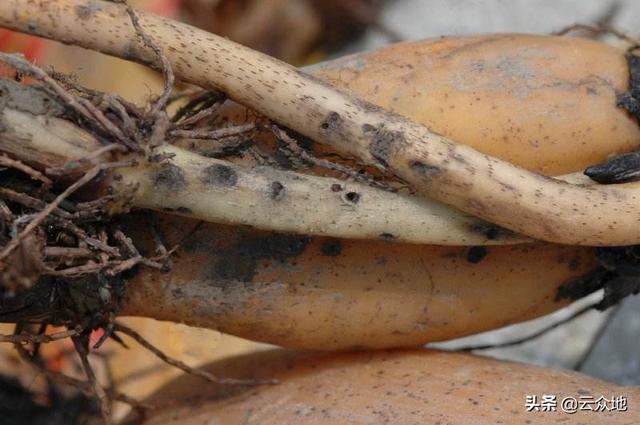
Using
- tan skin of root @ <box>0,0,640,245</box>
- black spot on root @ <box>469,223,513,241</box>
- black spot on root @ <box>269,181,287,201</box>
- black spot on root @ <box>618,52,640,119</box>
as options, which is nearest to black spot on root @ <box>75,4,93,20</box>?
tan skin of root @ <box>0,0,640,245</box>

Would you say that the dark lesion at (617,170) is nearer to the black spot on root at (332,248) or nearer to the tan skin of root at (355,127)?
the tan skin of root at (355,127)

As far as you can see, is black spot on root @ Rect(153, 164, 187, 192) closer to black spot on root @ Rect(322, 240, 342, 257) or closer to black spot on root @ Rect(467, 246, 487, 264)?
black spot on root @ Rect(322, 240, 342, 257)

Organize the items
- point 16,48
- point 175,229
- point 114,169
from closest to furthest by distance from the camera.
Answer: point 114,169
point 175,229
point 16,48

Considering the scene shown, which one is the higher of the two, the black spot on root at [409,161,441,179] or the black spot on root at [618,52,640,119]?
the black spot on root at [618,52,640,119]

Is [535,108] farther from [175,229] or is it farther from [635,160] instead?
[175,229]

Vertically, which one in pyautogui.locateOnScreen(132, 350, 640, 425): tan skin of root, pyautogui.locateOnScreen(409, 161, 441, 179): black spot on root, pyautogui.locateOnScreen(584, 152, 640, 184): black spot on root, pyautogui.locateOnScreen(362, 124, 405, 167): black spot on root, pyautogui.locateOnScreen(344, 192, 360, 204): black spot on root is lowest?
pyautogui.locateOnScreen(132, 350, 640, 425): tan skin of root

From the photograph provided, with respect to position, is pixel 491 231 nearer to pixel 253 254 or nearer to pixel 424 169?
pixel 424 169

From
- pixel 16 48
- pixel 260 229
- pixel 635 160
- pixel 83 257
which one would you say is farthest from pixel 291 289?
pixel 16 48
